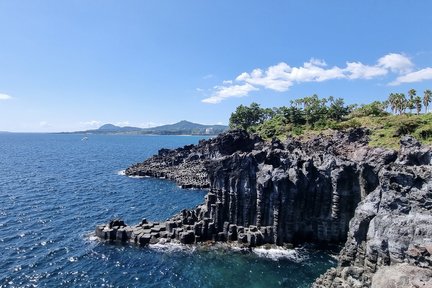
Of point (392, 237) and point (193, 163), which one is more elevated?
point (392, 237)

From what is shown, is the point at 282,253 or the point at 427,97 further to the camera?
the point at 427,97

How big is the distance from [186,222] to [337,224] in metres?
25.4

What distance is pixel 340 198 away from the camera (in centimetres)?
5400

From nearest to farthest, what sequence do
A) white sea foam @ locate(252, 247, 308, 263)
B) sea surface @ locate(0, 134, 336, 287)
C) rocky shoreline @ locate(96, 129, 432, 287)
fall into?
rocky shoreline @ locate(96, 129, 432, 287), sea surface @ locate(0, 134, 336, 287), white sea foam @ locate(252, 247, 308, 263)

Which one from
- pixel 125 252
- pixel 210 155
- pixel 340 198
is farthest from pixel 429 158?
pixel 210 155

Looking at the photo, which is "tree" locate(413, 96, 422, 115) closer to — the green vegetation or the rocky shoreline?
the green vegetation

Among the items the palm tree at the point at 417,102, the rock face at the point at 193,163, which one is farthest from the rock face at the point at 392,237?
the palm tree at the point at 417,102

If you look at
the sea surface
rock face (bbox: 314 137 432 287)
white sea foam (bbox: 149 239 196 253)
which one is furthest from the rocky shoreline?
the sea surface

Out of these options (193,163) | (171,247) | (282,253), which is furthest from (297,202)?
(193,163)

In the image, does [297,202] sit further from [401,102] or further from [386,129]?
[401,102]

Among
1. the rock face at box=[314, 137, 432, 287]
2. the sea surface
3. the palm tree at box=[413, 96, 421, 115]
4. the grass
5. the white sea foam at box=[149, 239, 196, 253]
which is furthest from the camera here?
the palm tree at box=[413, 96, 421, 115]

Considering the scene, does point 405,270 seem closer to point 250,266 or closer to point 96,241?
point 250,266

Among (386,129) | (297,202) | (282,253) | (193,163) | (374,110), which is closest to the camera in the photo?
(282,253)

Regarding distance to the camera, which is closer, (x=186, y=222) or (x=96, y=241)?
(x=96, y=241)
